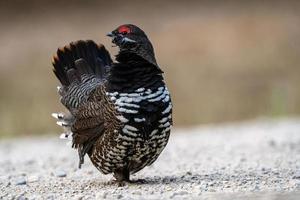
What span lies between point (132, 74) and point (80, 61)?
137cm

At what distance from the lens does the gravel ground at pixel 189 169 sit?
27.8ft

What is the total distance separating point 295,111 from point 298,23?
34.6ft

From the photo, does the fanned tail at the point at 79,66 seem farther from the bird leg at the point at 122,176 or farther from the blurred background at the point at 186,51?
the blurred background at the point at 186,51

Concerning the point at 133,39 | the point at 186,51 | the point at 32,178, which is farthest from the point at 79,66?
the point at 186,51

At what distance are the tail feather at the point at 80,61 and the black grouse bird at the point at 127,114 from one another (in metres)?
0.66

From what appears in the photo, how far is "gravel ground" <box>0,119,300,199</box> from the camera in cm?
847

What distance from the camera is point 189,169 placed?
10383 millimetres

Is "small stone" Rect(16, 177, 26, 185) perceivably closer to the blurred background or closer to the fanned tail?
the fanned tail

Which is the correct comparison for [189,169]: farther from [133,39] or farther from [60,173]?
[133,39]

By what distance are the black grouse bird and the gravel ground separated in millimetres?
293

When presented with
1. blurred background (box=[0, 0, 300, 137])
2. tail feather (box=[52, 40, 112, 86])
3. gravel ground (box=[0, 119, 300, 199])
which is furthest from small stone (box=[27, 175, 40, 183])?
blurred background (box=[0, 0, 300, 137])

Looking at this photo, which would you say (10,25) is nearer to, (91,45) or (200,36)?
(200,36)

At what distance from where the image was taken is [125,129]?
28.0 ft

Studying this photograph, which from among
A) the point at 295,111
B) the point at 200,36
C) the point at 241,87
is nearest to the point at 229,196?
the point at 295,111
